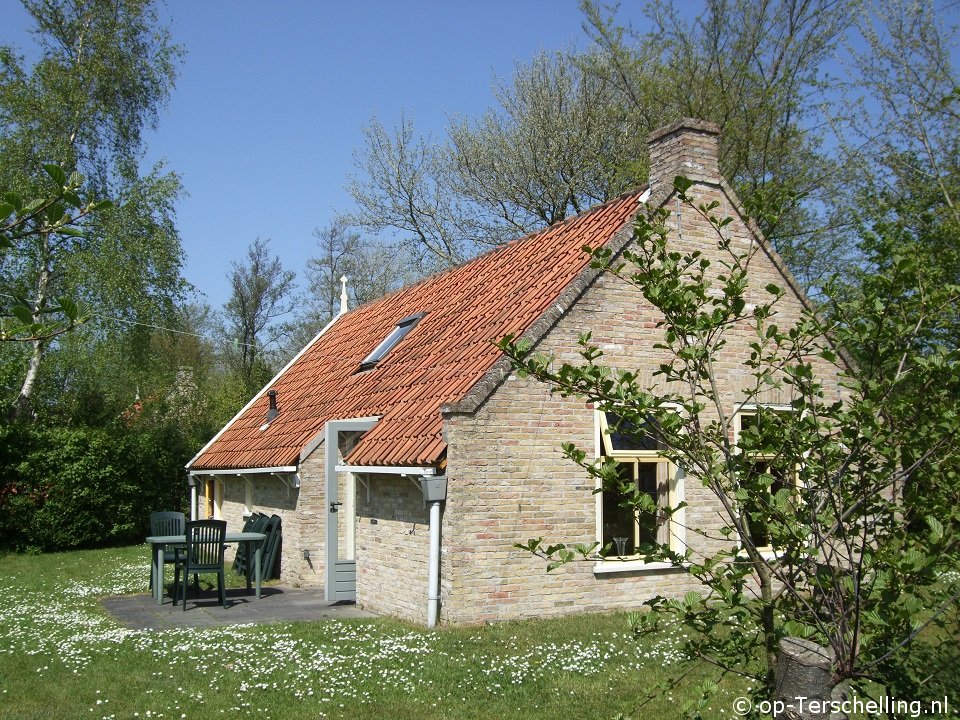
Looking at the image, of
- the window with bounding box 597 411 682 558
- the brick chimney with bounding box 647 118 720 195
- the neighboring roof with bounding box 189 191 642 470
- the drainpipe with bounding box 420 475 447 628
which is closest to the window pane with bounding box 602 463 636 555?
the window with bounding box 597 411 682 558

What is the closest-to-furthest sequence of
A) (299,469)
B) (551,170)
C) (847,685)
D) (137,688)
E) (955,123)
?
(847,685) → (137,688) → (299,469) → (955,123) → (551,170)

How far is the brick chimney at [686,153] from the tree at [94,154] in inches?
698

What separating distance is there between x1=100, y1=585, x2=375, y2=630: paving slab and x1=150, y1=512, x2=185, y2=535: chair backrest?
1.12 m

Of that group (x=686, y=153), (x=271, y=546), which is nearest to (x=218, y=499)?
(x=271, y=546)

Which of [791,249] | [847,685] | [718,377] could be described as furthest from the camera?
[791,249]

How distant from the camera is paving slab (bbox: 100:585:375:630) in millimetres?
12344

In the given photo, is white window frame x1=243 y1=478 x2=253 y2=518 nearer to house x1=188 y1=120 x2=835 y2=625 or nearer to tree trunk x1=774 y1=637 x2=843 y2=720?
house x1=188 y1=120 x2=835 y2=625

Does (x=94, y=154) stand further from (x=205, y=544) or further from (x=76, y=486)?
(x=205, y=544)

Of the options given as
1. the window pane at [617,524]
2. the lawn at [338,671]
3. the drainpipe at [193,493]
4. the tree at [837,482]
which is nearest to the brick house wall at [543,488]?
the window pane at [617,524]

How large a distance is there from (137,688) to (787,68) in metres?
21.8

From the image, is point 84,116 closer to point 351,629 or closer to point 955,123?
point 351,629

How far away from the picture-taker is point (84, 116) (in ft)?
86.6

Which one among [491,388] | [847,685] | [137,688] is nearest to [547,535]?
[491,388]

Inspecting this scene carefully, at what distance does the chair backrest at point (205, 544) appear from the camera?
43.2 feet
